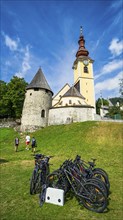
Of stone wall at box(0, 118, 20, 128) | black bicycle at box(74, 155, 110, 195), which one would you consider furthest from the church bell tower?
black bicycle at box(74, 155, 110, 195)

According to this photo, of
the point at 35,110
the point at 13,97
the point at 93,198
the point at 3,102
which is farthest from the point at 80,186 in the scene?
the point at 3,102

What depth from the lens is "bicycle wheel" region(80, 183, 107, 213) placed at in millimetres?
4234

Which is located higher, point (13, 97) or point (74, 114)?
point (13, 97)

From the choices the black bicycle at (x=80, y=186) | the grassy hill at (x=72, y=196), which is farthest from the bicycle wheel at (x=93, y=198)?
the grassy hill at (x=72, y=196)

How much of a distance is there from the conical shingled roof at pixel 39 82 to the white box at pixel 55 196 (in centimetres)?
2348

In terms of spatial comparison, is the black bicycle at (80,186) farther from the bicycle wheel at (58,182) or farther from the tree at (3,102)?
the tree at (3,102)

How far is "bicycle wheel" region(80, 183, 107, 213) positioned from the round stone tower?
21409 millimetres

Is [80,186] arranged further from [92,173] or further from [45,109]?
[45,109]

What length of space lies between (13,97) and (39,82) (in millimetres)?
6883

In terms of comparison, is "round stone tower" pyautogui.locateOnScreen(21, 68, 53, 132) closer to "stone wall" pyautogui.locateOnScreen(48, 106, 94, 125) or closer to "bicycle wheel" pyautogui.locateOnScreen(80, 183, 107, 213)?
"stone wall" pyautogui.locateOnScreen(48, 106, 94, 125)

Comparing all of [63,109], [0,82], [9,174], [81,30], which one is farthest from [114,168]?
[81,30]

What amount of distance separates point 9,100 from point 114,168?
2644cm

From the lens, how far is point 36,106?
26344mm

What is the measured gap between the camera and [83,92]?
37.9 meters
